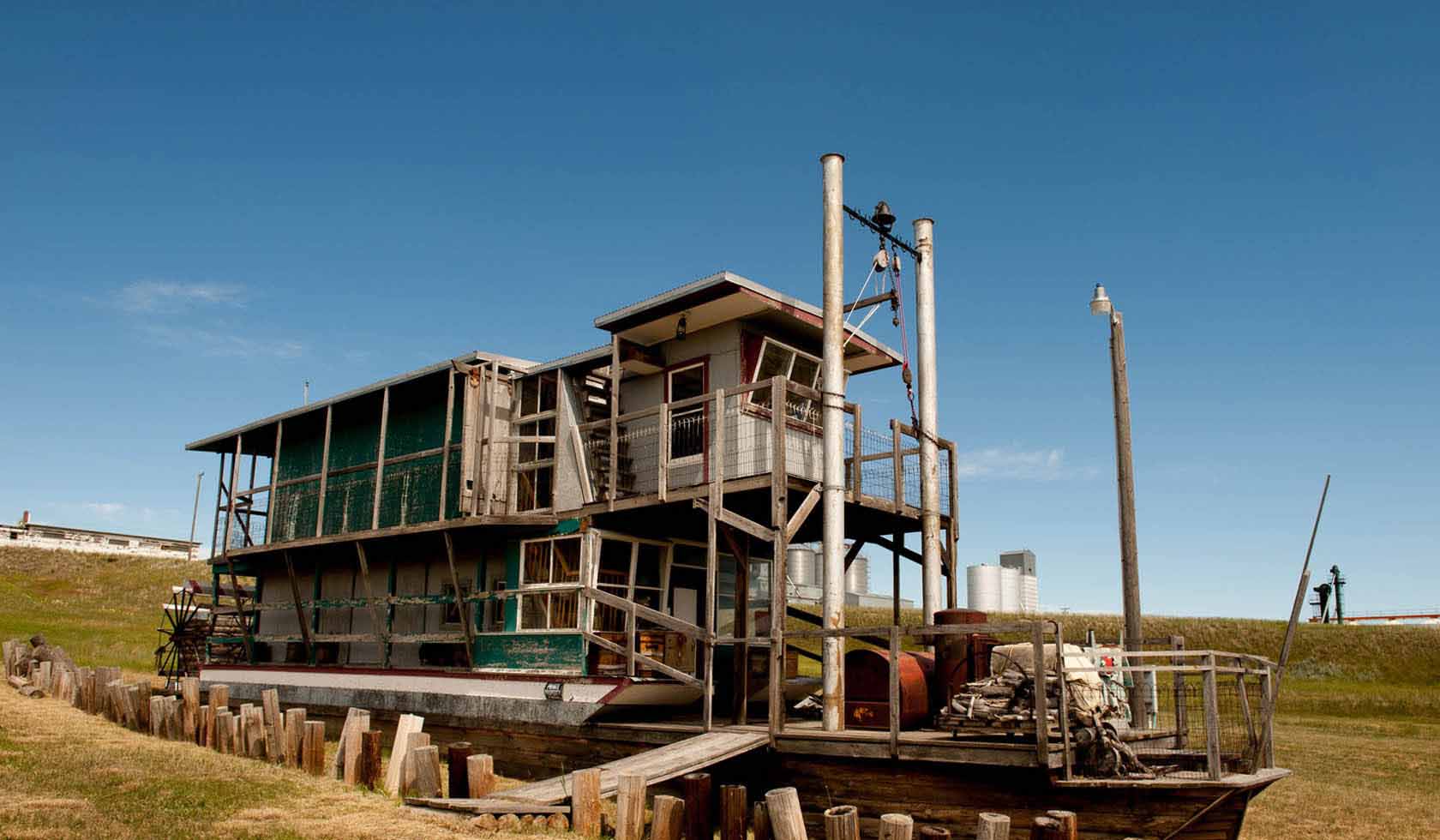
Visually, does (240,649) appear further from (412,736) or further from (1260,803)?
(1260,803)

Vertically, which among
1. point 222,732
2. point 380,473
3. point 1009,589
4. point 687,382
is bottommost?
point 222,732

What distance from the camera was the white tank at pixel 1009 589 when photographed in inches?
2638

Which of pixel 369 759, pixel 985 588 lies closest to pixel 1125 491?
pixel 369 759

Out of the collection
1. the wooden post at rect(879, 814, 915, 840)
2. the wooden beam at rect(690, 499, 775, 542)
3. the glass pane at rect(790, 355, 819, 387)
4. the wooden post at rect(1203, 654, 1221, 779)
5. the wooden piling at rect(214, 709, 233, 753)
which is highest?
the glass pane at rect(790, 355, 819, 387)

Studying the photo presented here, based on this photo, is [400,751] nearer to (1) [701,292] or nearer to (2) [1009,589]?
(1) [701,292]

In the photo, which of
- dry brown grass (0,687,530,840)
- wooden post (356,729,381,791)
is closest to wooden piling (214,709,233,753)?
dry brown grass (0,687,530,840)

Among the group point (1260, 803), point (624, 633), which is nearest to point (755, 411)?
point (624, 633)

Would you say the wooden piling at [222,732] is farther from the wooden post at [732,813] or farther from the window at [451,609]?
the wooden post at [732,813]

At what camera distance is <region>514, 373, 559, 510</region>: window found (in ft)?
64.2

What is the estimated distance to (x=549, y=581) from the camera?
18.2 metres

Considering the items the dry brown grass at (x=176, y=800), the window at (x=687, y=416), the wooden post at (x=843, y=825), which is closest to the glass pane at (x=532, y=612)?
the window at (x=687, y=416)

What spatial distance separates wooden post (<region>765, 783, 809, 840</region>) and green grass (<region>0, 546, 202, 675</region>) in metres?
33.0

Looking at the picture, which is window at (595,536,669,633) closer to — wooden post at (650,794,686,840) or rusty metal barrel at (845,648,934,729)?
rusty metal barrel at (845,648,934,729)

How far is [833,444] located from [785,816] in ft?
19.3
